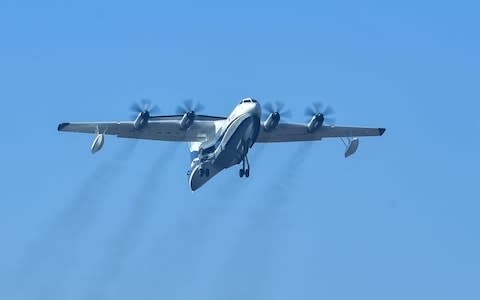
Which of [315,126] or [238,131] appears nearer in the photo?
[238,131]

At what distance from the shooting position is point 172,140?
281 feet

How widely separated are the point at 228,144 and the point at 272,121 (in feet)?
13.8

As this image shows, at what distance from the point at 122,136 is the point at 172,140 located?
421 centimetres

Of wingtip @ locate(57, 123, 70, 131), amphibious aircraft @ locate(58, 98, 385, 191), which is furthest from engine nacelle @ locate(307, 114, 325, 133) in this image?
wingtip @ locate(57, 123, 70, 131)

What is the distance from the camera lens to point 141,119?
80.3m

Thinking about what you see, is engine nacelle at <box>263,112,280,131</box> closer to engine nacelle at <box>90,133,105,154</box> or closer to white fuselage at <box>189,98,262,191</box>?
white fuselage at <box>189,98,262,191</box>

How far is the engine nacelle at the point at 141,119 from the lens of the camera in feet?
263

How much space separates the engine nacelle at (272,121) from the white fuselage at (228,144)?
2.74 meters

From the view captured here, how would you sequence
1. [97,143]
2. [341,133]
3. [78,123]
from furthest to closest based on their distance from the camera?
[341,133]
[78,123]
[97,143]

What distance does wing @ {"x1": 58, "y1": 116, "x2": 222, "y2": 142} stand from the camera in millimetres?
82000

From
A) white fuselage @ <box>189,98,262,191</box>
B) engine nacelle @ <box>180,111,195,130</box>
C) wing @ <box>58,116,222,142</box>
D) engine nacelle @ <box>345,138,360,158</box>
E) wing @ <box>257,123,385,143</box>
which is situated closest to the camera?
white fuselage @ <box>189,98,262,191</box>

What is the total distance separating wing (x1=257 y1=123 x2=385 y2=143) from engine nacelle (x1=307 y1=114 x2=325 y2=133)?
1.61 ft

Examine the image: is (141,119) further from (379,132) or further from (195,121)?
(379,132)

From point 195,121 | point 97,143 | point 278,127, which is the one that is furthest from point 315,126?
point 97,143
